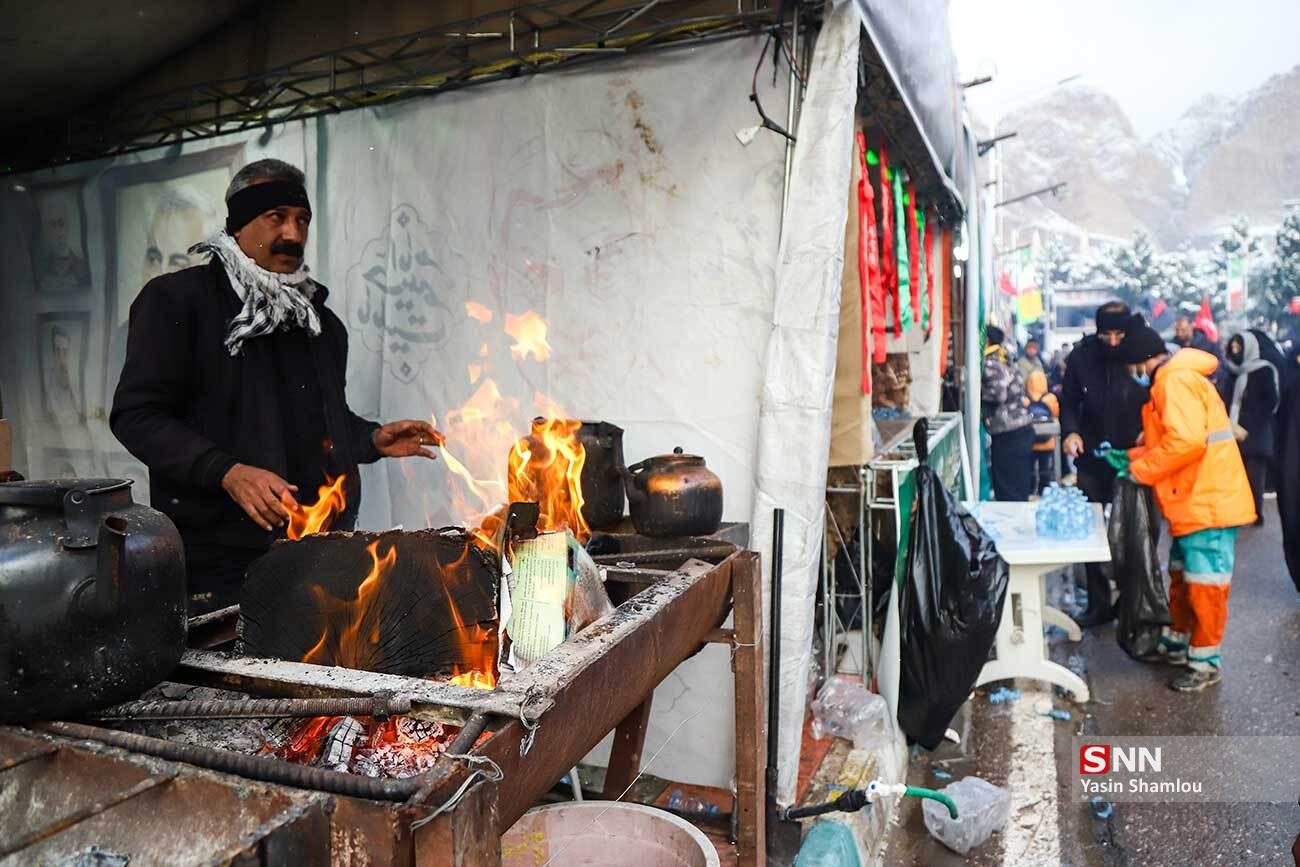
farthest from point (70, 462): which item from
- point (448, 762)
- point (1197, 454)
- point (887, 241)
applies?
point (1197, 454)

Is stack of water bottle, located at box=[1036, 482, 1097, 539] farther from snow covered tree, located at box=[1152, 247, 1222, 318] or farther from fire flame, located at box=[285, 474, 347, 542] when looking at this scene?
snow covered tree, located at box=[1152, 247, 1222, 318]

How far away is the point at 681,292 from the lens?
3547 mm

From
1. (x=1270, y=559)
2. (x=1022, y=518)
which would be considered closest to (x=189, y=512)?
(x=1022, y=518)

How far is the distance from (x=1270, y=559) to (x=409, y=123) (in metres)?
8.78

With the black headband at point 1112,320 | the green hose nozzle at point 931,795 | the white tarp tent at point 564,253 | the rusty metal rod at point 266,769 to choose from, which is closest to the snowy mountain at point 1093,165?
the black headband at point 1112,320

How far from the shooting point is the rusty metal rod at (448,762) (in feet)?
3.63

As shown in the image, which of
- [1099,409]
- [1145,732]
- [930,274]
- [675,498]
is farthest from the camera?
[930,274]

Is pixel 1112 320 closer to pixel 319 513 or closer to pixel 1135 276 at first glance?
pixel 319 513

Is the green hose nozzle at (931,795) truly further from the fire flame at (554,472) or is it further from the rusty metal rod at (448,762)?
the rusty metal rod at (448,762)

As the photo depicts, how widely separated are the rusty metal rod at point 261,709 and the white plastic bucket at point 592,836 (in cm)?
105

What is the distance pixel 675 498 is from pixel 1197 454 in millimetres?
3944

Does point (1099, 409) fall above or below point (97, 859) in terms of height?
above

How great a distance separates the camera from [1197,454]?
5.14 metres

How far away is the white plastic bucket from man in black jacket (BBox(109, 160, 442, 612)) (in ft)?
4.16
